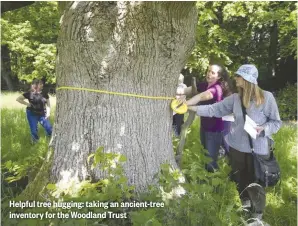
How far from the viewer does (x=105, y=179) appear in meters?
3.20

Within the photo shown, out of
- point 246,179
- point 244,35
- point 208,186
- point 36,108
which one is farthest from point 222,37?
point 208,186

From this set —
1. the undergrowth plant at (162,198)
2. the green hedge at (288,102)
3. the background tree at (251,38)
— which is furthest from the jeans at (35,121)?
the green hedge at (288,102)

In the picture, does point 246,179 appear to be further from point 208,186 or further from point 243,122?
point 208,186

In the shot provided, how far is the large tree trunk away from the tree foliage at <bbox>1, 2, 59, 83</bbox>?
15488mm

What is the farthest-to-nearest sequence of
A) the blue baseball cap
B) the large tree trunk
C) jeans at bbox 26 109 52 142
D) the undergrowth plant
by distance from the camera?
jeans at bbox 26 109 52 142
the blue baseball cap
the large tree trunk
the undergrowth plant

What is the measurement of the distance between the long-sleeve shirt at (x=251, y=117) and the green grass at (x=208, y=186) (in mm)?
387

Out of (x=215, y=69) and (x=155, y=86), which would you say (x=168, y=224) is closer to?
(x=155, y=86)

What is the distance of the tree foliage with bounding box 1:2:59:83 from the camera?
1838cm

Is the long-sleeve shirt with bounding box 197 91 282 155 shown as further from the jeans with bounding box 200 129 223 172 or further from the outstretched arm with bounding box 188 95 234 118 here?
the jeans with bounding box 200 129 223 172

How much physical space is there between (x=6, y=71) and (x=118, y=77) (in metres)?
21.0

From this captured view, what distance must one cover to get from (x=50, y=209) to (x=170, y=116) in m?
1.40

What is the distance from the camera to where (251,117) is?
349 centimetres

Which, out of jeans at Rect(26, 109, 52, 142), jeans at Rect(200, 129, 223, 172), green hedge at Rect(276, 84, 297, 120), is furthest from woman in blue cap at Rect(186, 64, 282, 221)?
green hedge at Rect(276, 84, 297, 120)

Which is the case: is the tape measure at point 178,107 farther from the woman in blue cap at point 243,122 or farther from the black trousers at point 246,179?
the black trousers at point 246,179
